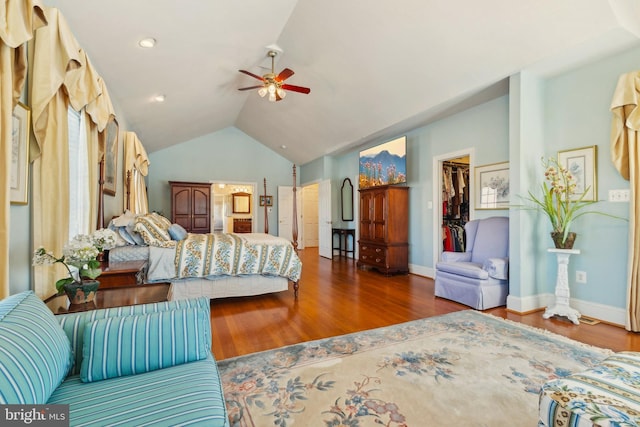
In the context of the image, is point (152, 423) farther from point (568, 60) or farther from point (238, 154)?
point (238, 154)

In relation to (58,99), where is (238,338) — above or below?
below

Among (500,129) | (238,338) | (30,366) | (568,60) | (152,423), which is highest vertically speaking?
(568,60)

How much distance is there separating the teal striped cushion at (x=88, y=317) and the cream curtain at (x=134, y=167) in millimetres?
3712

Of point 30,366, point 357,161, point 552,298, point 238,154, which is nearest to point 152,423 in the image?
point 30,366

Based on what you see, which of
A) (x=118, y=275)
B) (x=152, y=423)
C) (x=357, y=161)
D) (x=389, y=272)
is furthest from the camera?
(x=357, y=161)

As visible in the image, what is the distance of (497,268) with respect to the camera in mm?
3311

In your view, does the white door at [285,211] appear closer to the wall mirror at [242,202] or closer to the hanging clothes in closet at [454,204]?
the wall mirror at [242,202]

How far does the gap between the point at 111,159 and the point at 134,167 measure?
1.34 meters

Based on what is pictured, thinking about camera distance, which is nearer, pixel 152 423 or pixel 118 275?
pixel 152 423

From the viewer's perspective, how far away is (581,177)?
3055mm

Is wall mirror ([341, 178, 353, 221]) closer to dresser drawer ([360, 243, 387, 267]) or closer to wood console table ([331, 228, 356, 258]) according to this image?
wood console table ([331, 228, 356, 258])

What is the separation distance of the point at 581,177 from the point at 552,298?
135cm

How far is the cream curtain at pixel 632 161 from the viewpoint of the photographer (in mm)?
2580

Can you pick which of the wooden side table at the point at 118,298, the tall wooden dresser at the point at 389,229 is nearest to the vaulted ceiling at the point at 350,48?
the tall wooden dresser at the point at 389,229
